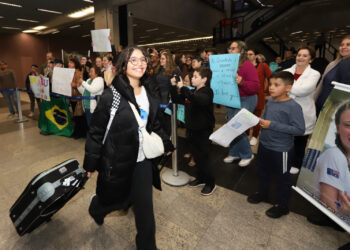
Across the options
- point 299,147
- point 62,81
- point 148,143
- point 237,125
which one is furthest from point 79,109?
point 299,147

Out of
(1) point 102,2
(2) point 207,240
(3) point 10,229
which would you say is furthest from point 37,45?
(2) point 207,240

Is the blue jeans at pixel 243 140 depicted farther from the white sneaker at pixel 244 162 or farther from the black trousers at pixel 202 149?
the black trousers at pixel 202 149

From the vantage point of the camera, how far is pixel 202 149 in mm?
2430

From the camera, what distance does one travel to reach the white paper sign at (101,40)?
3.59 m

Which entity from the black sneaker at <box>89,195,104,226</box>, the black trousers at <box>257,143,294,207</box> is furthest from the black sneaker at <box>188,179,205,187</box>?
the black sneaker at <box>89,195,104,226</box>

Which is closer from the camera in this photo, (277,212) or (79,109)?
(277,212)

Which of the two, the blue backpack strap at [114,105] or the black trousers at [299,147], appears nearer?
the blue backpack strap at [114,105]

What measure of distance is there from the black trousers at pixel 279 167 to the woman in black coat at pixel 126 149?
3.91ft

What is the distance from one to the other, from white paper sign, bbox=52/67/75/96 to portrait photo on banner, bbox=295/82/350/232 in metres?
3.97

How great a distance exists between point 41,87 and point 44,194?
3.77m

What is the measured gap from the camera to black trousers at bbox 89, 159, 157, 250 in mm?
1553

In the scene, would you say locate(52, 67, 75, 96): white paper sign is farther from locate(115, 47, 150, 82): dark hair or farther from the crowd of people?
locate(115, 47, 150, 82): dark hair

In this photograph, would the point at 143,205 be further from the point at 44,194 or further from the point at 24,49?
the point at 24,49

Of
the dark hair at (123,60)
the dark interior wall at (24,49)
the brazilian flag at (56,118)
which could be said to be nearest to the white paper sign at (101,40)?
the brazilian flag at (56,118)
